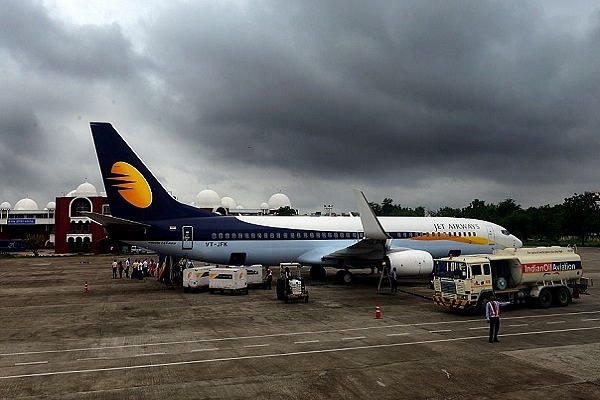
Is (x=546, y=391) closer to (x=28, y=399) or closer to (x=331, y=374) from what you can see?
(x=331, y=374)

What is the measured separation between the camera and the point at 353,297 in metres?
23.6

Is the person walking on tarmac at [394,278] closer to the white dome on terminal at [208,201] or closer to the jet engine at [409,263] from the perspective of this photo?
the jet engine at [409,263]

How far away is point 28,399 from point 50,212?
11065 centimetres

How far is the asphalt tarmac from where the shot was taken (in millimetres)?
10000

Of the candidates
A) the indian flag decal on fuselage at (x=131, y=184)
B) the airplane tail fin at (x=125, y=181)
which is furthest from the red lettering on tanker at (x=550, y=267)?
the indian flag decal on fuselage at (x=131, y=184)

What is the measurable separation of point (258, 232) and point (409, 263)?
28.9ft

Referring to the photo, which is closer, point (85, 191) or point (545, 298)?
point (545, 298)

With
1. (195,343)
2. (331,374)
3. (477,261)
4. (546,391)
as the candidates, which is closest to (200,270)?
(195,343)

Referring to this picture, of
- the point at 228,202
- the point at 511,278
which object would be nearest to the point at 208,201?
the point at 228,202

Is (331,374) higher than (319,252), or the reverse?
(319,252)

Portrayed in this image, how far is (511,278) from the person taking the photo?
1953 cm

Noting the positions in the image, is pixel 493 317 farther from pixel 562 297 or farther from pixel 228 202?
pixel 228 202

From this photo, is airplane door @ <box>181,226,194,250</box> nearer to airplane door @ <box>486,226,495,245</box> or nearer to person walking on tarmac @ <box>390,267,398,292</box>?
person walking on tarmac @ <box>390,267,398,292</box>

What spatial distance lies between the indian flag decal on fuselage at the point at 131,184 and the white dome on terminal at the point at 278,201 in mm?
98600
